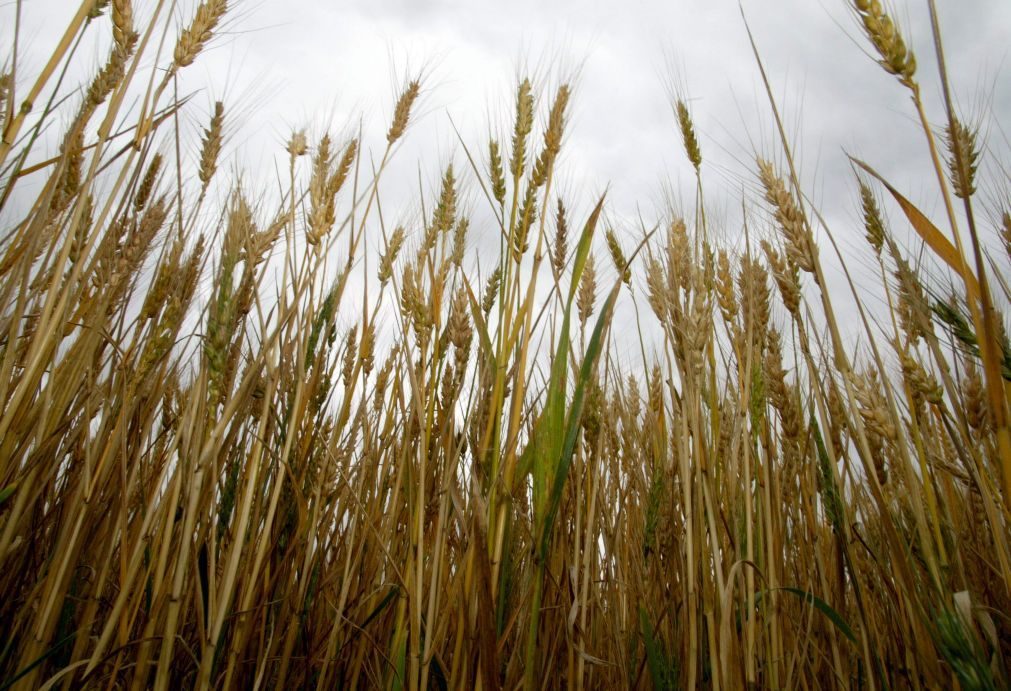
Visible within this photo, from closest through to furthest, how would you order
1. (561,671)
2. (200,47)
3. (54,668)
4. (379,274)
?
(54,668) < (200,47) < (561,671) < (379,274)

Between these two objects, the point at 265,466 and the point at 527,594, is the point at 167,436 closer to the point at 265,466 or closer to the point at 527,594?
the point at 265,466

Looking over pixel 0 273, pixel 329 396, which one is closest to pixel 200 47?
pixel 0 273

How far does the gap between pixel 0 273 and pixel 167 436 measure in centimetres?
62

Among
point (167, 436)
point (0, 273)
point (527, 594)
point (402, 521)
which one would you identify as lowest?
point (527, 594)

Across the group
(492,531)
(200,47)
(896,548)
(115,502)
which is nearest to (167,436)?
(115,502)

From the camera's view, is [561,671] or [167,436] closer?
[561,671]

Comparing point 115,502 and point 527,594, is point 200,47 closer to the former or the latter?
point 115,502

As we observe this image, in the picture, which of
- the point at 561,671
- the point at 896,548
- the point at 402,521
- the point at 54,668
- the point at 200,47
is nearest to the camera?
the point at 896,548

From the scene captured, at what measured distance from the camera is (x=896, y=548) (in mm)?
993

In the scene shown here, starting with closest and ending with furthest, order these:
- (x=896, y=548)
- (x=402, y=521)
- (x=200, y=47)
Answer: (x=896, y=548), (x=200, y=47), (x=402, y=521)

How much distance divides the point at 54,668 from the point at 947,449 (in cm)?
218

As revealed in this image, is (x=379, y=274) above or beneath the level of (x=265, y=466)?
above

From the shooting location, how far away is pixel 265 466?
1.35 metres

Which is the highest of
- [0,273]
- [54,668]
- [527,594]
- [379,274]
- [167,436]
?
[379,274]
